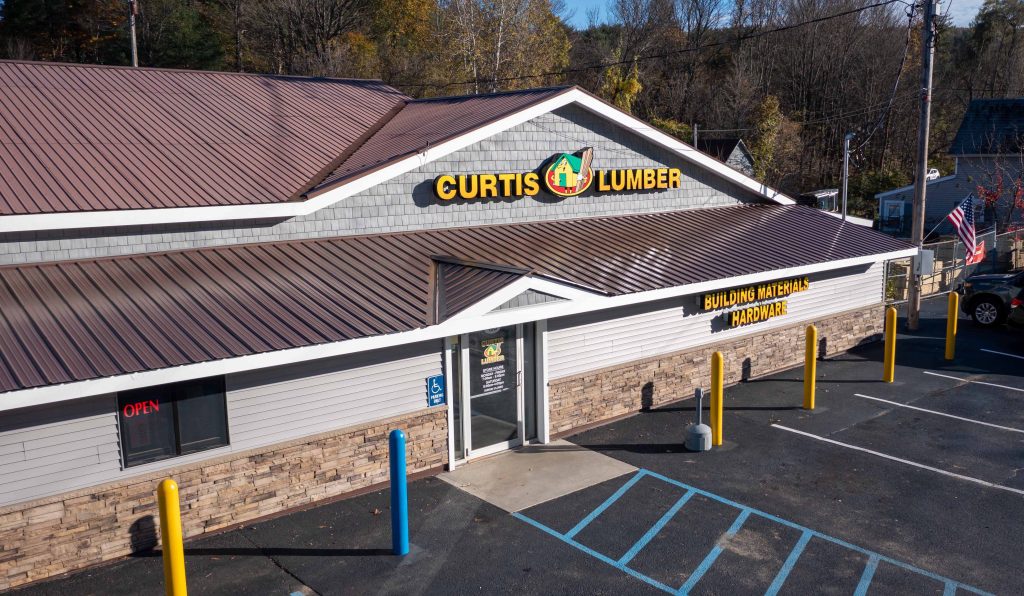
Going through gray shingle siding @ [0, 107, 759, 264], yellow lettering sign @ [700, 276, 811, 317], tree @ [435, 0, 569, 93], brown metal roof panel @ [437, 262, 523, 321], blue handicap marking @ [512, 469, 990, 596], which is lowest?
blue handicap marking @ [512, 469, 990, 596]

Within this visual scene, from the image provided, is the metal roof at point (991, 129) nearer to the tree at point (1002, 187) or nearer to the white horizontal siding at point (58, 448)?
the tree at point (1002, 187)

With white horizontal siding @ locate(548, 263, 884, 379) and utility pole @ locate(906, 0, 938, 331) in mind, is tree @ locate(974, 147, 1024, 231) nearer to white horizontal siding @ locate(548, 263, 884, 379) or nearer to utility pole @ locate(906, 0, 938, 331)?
utility pole @ locate(906, 0, 938, 331)

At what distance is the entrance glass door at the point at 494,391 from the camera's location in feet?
41.7

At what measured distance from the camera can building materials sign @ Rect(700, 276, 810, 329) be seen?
16141 mm

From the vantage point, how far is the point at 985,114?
133 feet

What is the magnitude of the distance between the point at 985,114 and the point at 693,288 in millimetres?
34193

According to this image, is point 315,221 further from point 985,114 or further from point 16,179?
point 985,114

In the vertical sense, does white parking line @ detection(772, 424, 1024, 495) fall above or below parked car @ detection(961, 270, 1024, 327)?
below

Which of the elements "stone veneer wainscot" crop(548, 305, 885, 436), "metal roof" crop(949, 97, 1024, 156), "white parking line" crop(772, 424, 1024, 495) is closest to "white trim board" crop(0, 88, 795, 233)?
"stone veneer wainscot" crop(548, 305, 885, 436)

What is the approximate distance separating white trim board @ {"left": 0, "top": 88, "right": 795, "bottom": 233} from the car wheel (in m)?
8.49

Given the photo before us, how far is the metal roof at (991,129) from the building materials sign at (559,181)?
28.4m

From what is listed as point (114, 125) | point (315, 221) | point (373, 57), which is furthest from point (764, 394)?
point (373, 57)

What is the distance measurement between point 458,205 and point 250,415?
6056 millimetres

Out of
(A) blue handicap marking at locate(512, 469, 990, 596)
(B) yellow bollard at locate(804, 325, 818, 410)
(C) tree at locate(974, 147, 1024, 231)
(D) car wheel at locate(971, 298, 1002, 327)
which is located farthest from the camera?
(C) tree at locate(974, 147, 1024, 231)
